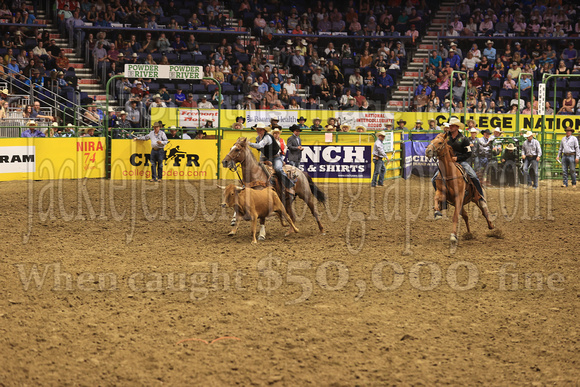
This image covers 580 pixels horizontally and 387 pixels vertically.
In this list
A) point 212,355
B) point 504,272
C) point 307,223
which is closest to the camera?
point 212,355

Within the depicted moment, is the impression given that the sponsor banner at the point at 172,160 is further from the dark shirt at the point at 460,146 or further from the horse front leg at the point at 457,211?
the horse front leg at the point at 457,211

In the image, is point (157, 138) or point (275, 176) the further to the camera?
point (157, 138)

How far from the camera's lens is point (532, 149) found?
846 inches

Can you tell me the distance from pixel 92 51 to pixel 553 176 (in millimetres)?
17881

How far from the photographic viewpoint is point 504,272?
9867 mm

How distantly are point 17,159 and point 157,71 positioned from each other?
4.85 metres

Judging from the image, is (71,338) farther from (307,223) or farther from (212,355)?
(307,223)

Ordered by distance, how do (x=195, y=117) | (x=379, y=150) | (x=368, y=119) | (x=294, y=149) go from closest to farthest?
A: (x=294, y=149)
(x=379, y=150)
(x=195, y=117)
(x=368, y=119)

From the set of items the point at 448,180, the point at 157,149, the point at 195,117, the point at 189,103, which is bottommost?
the point at 448,180

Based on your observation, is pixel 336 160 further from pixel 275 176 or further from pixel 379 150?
pixel 275 176

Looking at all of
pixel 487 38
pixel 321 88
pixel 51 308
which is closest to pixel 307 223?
pixel 51 308

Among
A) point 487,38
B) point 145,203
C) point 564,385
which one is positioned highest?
point 487,38

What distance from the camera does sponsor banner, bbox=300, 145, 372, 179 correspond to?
22125 millimetres

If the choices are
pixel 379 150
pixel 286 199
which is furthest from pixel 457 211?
pixel 379 150
